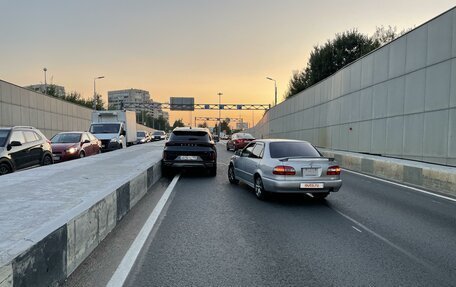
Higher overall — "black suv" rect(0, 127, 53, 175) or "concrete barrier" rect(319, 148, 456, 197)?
"black suv" rect(0, 127, 53, 175)

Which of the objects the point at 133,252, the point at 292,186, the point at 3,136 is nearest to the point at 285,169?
the point at 292,186

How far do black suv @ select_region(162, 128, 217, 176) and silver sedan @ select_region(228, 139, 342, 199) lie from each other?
12.9ft

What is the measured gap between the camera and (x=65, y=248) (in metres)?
4.15

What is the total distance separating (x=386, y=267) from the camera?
467 cm

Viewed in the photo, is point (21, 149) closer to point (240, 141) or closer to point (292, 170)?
point (292, 170)

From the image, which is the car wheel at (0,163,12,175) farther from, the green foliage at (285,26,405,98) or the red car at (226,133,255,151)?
the green foliage at (285,26,405,98)

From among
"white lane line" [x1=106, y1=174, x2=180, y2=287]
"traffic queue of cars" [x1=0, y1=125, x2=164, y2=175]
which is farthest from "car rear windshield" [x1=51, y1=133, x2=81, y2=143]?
"white lane line" [x1=106, y1=174, x2=180, y2=287]

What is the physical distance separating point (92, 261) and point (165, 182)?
7.60 meters

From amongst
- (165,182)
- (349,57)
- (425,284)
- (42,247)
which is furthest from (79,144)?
(349,57)

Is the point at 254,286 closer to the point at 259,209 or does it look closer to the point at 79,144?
the point at 259,209

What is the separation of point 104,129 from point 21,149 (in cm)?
1415

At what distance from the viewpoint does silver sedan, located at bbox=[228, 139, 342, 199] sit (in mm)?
8633

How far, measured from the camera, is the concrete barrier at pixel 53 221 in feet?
11.0

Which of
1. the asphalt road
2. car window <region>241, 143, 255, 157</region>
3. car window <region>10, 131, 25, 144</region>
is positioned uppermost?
car window <region>10, 131, 25, 144</region>
